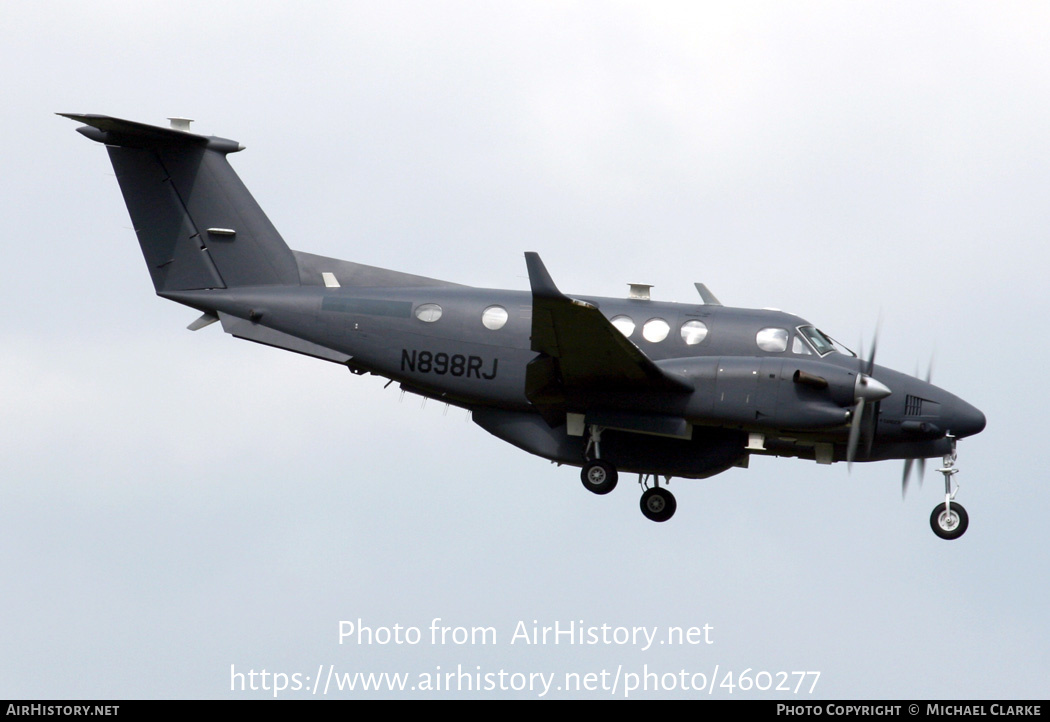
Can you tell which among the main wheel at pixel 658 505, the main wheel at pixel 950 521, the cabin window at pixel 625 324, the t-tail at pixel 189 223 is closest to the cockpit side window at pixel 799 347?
the cabin window at pixel 625 324

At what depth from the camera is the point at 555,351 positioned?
23188 mm

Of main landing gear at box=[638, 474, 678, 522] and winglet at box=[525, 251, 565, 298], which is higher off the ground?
winglet at box=[525, 251, 565, 298]

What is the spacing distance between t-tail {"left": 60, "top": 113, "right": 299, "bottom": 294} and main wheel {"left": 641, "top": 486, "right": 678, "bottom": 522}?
8.09 m

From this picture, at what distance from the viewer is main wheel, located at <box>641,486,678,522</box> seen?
2614 cm

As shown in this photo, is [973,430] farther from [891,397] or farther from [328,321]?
[328,321]

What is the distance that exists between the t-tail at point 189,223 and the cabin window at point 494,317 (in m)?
4.00

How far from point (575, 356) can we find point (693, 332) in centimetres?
260

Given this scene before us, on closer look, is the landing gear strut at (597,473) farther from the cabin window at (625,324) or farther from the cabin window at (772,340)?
the cabin window at (772,340)

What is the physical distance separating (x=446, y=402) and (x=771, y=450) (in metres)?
6.20

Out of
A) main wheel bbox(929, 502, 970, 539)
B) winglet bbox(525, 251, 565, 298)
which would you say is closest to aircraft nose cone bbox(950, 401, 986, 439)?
main wheel bbox(929, 502, 970, 539)

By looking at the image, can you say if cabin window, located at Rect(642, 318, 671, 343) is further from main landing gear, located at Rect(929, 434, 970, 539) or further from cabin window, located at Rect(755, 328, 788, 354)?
main landing gear, located at Rect(929, 434, 970, 539)

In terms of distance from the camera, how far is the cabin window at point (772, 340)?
24328mm

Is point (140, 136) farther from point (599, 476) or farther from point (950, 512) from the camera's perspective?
point (950, 512)

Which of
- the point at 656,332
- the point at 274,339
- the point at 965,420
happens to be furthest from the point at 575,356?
the point at 965,420
